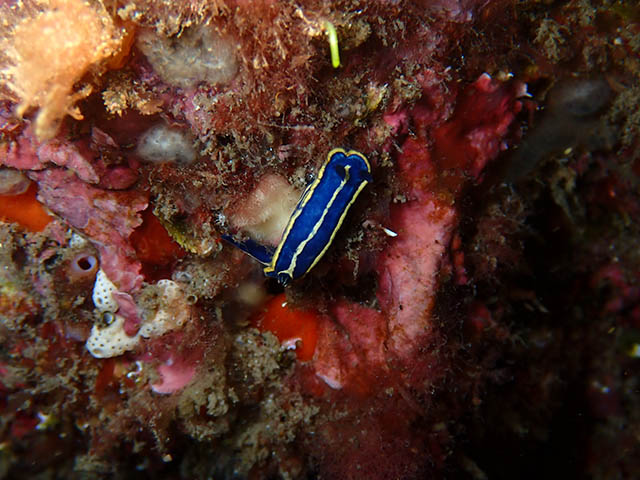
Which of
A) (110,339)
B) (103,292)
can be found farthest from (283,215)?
(110,339)

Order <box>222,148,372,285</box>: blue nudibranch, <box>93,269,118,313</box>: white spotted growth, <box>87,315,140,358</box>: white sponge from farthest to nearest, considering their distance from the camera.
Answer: <box>87,315,140,358</box>: white sponge < <box>93,269,118,313</box>: white spotted growth < <box>222,148,372,285</box>: blue nudibranch

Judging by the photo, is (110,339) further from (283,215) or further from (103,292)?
(283,215)

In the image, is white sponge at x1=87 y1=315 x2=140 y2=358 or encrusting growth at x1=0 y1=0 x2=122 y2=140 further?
white sponge at x1=87 y1=315 x2=140 y2=358

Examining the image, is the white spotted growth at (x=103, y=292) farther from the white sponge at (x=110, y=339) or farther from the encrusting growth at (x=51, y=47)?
the encrusting growth at (x=51, y=47)

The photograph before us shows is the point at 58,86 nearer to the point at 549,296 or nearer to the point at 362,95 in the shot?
the point at 362,95

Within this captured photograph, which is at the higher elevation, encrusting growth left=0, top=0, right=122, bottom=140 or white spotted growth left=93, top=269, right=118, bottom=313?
encrusting growth left=0, top=0, right=122, bottom=140

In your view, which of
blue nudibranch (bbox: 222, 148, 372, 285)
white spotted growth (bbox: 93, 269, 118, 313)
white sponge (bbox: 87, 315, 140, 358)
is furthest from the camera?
white sponge (bbox: 87, 315, 140, 358)

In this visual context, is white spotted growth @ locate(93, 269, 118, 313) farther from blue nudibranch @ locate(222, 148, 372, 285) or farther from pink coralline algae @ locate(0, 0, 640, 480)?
blue nudibranch @ locate(222, 148, 372, 285)

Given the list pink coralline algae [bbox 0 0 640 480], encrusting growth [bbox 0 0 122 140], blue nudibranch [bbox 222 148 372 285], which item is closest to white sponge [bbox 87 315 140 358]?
pink coralline algae [bbox 0 0 640 480]
